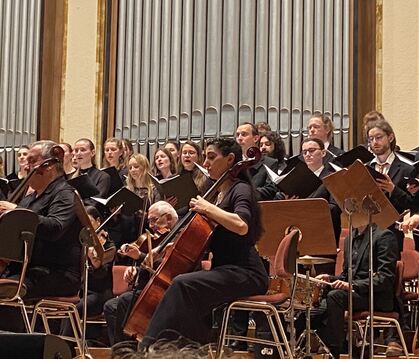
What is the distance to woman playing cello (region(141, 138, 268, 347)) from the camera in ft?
14.5

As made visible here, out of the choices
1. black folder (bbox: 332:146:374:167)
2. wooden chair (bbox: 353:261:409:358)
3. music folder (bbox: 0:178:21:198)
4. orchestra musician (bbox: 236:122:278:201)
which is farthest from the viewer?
orchestra musician (bbox: 236:122:278:201)

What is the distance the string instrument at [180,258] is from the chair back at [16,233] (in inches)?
25.6

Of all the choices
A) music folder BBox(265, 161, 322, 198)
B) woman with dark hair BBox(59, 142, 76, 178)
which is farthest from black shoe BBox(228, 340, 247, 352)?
woman with dark hair BBox(59, 142, 76, 178)

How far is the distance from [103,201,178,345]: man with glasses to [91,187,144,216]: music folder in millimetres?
254

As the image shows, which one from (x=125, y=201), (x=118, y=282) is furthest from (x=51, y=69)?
(x=125, y=201)

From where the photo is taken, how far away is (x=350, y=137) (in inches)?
314

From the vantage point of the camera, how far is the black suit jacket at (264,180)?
6.38 metres

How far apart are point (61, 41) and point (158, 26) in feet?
3.15

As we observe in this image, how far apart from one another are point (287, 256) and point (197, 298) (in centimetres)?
49

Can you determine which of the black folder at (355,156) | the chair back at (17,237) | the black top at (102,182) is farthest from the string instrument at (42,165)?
the black folder at (355,156)

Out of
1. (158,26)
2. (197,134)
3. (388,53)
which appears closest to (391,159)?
(388,53)

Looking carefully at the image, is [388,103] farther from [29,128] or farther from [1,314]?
[1,314]

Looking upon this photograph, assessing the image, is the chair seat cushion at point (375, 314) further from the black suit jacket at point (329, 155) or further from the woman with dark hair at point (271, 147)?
the woman with dark hair at point (271, 147)

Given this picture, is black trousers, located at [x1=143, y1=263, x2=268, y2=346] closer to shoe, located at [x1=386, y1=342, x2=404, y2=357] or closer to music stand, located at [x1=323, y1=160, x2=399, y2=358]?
music stand, located at [x1=323, y1=160, x2=399, y2=358]
